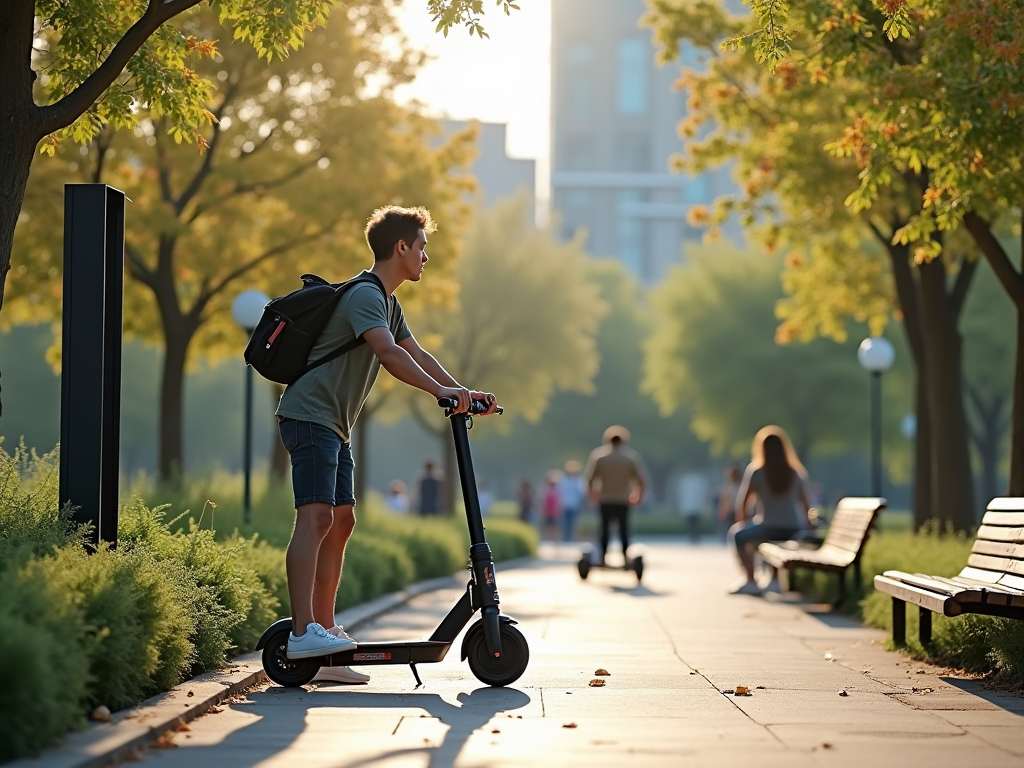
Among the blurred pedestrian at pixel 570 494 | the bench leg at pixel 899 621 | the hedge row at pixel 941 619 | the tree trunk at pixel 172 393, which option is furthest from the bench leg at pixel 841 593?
the blurred pedestrian at pixel 570 494

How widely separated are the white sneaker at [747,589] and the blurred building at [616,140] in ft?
313

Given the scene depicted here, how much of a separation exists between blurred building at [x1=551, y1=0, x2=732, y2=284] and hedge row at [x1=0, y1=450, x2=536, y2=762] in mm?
103940

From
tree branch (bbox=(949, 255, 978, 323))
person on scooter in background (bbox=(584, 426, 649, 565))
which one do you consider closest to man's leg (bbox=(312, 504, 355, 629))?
tree branch (bbox=(949, 255, 978, 323))

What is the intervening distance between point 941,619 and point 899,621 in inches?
34.3

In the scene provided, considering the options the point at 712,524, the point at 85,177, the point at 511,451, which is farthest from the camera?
the point at 511,451

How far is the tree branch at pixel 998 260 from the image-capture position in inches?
533

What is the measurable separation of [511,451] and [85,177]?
51.5 m

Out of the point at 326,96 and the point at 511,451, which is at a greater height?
the point at 326,96

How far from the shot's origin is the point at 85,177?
69.1ft

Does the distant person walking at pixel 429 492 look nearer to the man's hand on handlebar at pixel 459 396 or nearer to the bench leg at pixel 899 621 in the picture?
the bench leg at pixel 899 621

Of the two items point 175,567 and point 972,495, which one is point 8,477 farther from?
point 972,495

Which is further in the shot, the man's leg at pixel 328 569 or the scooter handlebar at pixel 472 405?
the man's leg at pixel 328 569

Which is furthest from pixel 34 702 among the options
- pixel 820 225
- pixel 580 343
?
pixel 580 343

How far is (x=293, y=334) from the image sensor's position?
7.48m
